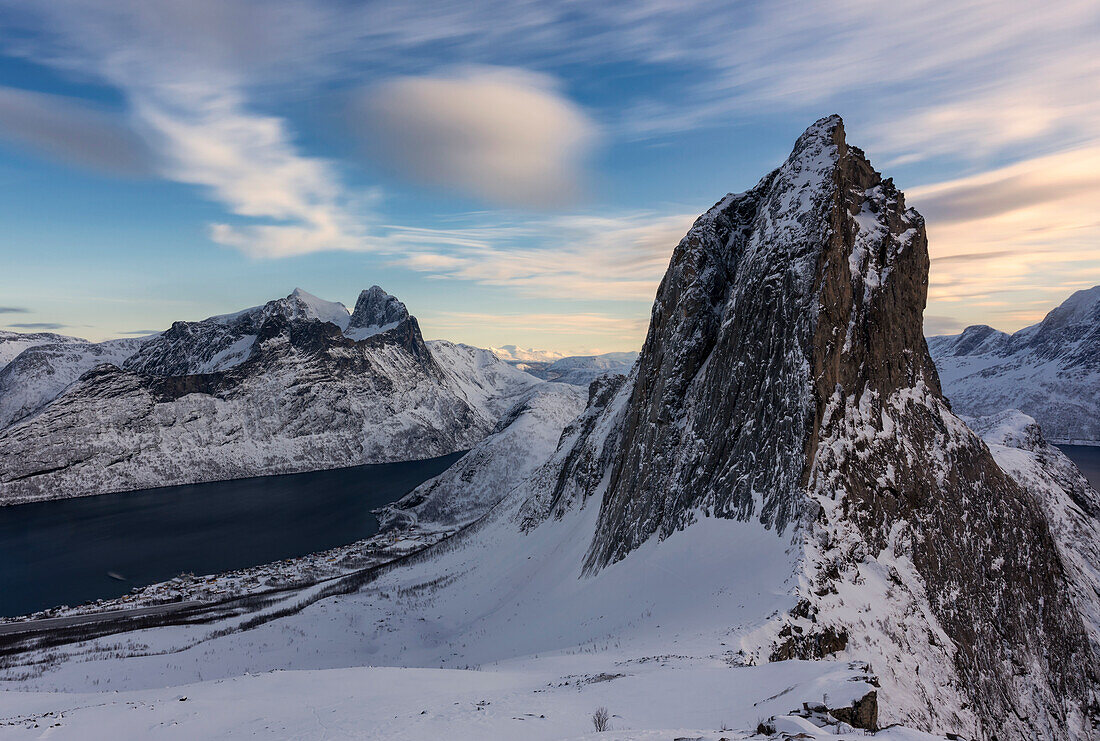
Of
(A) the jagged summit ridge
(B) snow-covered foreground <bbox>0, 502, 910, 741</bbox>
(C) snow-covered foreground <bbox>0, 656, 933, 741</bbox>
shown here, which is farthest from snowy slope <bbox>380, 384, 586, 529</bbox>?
(C) snow-covered foreground <bbox>0, 656, 933, 741</bbox>

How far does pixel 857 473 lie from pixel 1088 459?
19617 centimetres

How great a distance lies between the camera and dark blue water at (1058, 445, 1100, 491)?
130 metres

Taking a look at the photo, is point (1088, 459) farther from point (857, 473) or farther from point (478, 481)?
point (857, 473)

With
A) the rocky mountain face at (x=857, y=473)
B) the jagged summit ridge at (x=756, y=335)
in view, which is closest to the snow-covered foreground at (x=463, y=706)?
the rocky mountain face at (x=857, y=473)

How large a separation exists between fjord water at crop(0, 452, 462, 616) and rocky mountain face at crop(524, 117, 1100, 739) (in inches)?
3272

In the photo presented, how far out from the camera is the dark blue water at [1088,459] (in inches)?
5107

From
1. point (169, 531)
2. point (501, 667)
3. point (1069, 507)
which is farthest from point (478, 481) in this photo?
point (1069, 507)

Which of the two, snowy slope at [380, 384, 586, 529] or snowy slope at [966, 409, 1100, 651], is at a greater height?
snowy slope at [966, 409, 1100, 651]

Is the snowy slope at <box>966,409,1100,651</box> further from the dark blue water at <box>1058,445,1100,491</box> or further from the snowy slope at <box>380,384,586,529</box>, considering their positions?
the snowy slope at <box>380,384,586,529</box>

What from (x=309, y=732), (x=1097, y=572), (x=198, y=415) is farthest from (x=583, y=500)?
(x=198, y=415)

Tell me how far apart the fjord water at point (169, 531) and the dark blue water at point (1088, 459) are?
168 metres

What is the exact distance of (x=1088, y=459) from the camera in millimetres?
160750

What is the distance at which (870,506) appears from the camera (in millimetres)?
Answer: 28750

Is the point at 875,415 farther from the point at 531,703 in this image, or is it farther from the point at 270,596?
the point at 270,596
